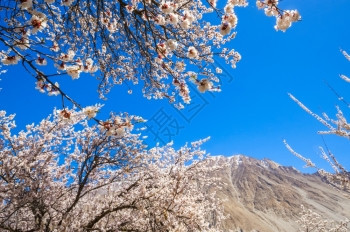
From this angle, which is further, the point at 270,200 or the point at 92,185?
the point at 270,200

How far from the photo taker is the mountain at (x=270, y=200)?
313ft

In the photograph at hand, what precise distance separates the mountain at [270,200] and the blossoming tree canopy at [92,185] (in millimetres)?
81897

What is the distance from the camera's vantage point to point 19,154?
8445 millimetres

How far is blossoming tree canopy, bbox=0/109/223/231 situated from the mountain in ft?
269

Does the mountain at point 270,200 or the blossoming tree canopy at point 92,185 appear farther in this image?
the mountain at point 270,200

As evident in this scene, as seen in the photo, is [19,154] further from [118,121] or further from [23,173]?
[118,121]

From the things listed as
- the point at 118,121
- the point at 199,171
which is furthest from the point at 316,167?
the point at 199,171

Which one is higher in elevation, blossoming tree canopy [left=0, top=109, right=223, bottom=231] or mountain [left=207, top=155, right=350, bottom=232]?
mountain [left=207, top=155, right=350, bottom=232]

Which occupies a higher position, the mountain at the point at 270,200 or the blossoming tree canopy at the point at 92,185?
the mountain at the point at 270,200

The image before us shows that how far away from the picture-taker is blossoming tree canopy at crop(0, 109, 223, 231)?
23.5 ft

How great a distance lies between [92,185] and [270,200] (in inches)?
4933

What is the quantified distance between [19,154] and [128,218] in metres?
3.95

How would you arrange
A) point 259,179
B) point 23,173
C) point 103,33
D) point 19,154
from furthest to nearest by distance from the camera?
1. point 259,179
2. point 19,154
3. point 23,173
4. point 103,33

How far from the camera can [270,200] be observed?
120562 mm
